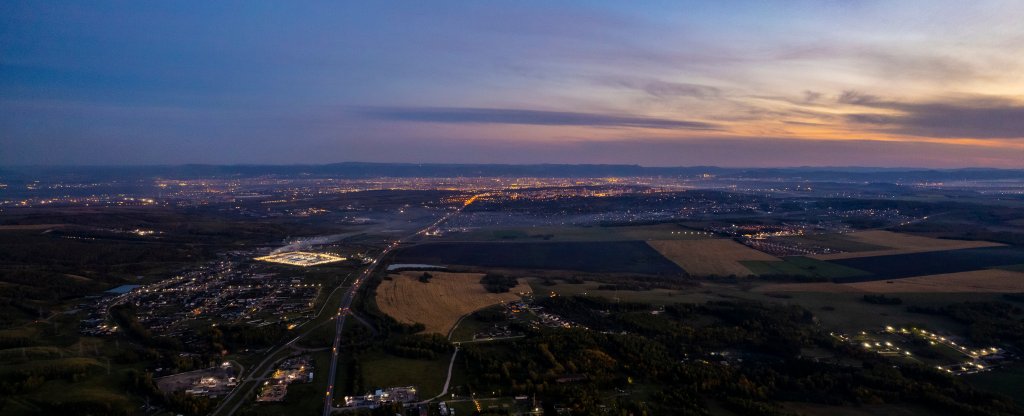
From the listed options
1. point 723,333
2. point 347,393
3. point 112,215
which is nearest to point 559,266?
point 723,333

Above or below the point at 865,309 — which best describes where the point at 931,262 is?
above

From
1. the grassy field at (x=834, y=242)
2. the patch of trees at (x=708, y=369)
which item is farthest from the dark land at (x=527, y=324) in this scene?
the grassy field at (x=834, y=242)

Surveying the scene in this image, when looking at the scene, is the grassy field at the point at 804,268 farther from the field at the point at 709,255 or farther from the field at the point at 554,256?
the field at the point at 554,256

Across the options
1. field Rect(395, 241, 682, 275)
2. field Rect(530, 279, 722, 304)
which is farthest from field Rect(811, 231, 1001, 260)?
field Rect(530, 279, 722, 304)

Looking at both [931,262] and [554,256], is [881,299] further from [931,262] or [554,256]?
[554,256]

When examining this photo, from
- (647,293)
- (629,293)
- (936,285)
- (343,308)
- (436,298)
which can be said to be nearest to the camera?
(343,308)

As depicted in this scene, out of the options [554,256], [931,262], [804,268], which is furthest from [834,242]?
[554,256]

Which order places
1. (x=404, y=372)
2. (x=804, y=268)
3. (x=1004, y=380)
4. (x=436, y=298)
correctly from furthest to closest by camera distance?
1. (x=804, y=268)
2. (x=436, y=298)
3. (x=404, y=372)
4. (x=1004, y=380)
